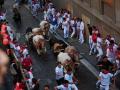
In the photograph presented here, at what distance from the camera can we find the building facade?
16906 millimetres

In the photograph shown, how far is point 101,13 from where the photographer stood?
1902 cm

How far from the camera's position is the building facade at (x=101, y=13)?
16.9 m

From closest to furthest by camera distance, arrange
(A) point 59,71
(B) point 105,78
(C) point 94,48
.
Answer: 1. (B) point 105,78
2. (A) point 59,71
3. (C) point 94,48

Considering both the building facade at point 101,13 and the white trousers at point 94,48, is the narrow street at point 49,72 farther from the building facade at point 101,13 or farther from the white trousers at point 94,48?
the building facade at point 101,13

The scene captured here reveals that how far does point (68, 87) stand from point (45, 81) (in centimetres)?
396

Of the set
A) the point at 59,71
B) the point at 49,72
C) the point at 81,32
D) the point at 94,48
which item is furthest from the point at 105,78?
the point at 81,32

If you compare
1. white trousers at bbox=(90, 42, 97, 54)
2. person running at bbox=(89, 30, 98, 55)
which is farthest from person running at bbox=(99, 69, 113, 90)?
white trousers at bbox=(90, 42, 97, 54)

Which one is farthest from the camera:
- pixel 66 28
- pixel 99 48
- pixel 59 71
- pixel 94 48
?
pixel 66 28

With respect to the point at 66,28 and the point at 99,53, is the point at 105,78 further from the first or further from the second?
the point at 66,28

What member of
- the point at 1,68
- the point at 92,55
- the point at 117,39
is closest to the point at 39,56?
the point at 92,55

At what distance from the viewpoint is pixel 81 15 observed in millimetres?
22391

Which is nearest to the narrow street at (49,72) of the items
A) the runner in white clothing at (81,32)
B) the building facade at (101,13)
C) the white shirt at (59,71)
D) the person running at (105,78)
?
the white shirt at (59,71)

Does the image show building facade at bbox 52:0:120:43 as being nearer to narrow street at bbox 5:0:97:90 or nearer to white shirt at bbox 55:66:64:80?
narrow street at bbox 5:0:97:90

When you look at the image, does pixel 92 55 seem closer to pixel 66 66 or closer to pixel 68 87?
pixel 66 66
